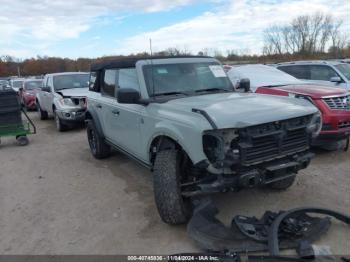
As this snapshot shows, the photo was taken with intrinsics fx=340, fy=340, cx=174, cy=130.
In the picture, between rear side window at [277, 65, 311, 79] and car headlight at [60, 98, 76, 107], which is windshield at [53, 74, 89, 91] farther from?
rear side window at [277, 65, 311, 79]

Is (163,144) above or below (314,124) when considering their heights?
below

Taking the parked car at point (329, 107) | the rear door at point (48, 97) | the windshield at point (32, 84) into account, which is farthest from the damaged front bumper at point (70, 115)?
the windshield at point (32, 84)

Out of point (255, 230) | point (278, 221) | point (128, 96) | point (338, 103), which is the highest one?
point (128, 96)

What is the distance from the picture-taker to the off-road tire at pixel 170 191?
3.71 meters

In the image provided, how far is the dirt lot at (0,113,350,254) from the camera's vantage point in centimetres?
368

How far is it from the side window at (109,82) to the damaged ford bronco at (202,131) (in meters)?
0.57

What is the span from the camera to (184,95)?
4.48m

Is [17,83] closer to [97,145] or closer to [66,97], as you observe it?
[66,97]

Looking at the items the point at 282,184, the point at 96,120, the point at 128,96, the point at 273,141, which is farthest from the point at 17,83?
the point at 273,141

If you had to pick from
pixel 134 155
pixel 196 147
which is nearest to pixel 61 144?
pixel 134 155

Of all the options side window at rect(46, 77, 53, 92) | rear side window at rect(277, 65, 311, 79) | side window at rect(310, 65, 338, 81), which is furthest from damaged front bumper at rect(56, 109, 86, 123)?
side window at rect(310, 65, 338, 81)

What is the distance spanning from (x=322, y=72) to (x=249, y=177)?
796 centimetres

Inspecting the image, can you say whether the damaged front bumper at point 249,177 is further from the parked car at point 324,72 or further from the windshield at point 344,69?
the windshield at point 344,69

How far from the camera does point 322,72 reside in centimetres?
1009
